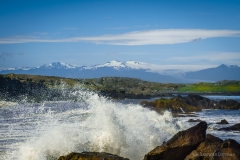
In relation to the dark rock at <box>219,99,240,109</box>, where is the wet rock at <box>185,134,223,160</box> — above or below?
above

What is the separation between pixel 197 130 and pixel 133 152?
13.4 feet

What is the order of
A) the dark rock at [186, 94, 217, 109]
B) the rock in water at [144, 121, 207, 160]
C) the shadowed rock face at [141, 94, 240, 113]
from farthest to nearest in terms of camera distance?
1. the dark rock at [186, 94, 217, 109]
2. the shadowed rock face at [141, 94, 240, 113]
3. the rock in water at [144, 121, 207, 160]

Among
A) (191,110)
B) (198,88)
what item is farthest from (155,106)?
(198,88)

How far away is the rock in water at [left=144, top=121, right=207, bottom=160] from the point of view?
1580cm

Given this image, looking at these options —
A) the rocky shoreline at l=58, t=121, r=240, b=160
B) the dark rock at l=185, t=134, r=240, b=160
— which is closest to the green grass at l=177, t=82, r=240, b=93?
the rocky shoreline at l=58, t=121, r=240, b=160

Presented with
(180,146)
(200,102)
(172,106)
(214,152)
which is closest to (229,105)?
(200,102)

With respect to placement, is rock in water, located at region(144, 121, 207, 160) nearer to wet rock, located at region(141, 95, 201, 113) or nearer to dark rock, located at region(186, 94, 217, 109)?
wet rock, located at region(141, 95, 201, 113)

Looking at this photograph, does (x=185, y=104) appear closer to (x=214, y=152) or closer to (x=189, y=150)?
(x=189, y=150)

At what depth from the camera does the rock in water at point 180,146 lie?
15797 millimetres

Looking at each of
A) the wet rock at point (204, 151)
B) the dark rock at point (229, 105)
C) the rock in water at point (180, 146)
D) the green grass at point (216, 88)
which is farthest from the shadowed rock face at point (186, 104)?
the green grass at point (216, 88)

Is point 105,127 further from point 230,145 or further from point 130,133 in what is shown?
point 230,145

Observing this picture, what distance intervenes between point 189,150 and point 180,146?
55 cm

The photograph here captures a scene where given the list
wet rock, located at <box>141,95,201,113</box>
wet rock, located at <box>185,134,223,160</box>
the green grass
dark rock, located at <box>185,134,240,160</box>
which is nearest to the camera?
dark rock, located at <box>185,134,240,160</box>

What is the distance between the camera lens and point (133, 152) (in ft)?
64.0
